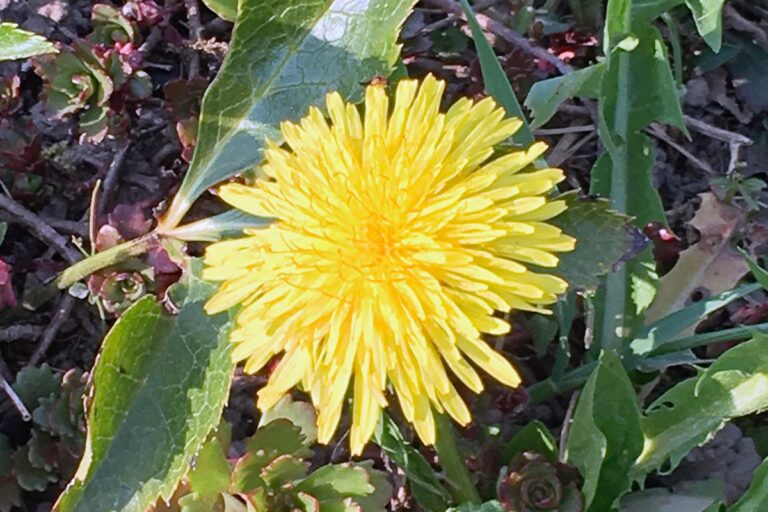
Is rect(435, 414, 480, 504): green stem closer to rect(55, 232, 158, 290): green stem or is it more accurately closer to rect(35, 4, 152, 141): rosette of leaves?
rect(55, 232, 158, 290): green stem

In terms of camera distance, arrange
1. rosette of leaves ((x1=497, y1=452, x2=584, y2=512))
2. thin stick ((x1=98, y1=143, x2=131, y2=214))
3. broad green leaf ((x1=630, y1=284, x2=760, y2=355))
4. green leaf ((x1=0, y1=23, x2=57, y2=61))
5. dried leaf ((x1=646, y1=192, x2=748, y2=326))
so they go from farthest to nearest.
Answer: thin stick ((x1=98, y1=143, x2=131, y2=214)) < dried leaf ((x1=646, y1=192, x2=748, y2=326)) < broad green leaf ((x1=630, y1=284, x2=760, y2=355)) < rosette of leaves ((x1=497, y1=452, x2=584, y2=512)) < green leaf ((x1=0, y1=23, x2=57, y2=61))

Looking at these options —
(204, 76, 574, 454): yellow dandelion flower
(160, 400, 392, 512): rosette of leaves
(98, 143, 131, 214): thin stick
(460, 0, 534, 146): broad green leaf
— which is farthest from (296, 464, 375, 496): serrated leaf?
(98, 143, 131, 214): thin stick

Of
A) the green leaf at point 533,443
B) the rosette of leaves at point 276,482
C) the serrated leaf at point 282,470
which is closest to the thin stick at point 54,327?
the rosette of leaves at point 276,482

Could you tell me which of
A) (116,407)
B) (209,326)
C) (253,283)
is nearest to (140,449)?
(116,407)

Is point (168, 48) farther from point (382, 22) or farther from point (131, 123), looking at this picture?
point (382, 22)

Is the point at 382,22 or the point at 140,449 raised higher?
the point at 382,22

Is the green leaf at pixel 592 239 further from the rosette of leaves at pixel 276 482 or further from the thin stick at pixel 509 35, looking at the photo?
the thin stick at pixel 509 35

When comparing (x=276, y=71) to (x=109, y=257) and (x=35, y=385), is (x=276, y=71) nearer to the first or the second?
(x=109, y=257)
